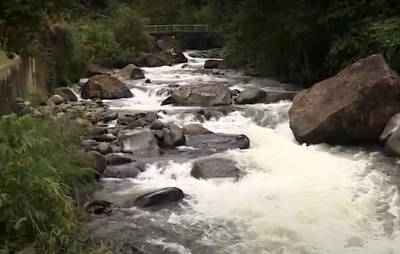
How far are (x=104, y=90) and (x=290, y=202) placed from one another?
9.17m

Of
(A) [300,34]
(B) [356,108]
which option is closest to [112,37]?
(A) [300,34]

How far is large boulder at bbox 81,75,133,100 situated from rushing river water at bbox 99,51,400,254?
529cm

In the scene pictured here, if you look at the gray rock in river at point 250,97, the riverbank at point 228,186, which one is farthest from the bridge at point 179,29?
the riverbank at point 228,186

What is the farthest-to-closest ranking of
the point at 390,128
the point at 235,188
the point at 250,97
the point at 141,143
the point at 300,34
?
the point at 300,34 < the point at 250,97 < the point at 141,143 < the point at 390,128 < the point at 235,188

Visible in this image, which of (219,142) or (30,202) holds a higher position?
(30,202)

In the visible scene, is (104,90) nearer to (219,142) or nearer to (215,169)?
(219,142)

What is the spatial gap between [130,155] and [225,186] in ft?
7.30

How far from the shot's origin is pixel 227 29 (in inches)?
681

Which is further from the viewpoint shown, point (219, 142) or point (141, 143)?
point (219, 142)

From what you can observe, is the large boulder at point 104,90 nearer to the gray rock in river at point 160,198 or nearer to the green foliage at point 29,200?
the gray rock in river at point 160,198

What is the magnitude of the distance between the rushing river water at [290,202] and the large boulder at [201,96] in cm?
269

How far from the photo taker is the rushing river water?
6.47m

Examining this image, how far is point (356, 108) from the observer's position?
10234 mm

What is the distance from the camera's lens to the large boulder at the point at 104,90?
1579 cm
